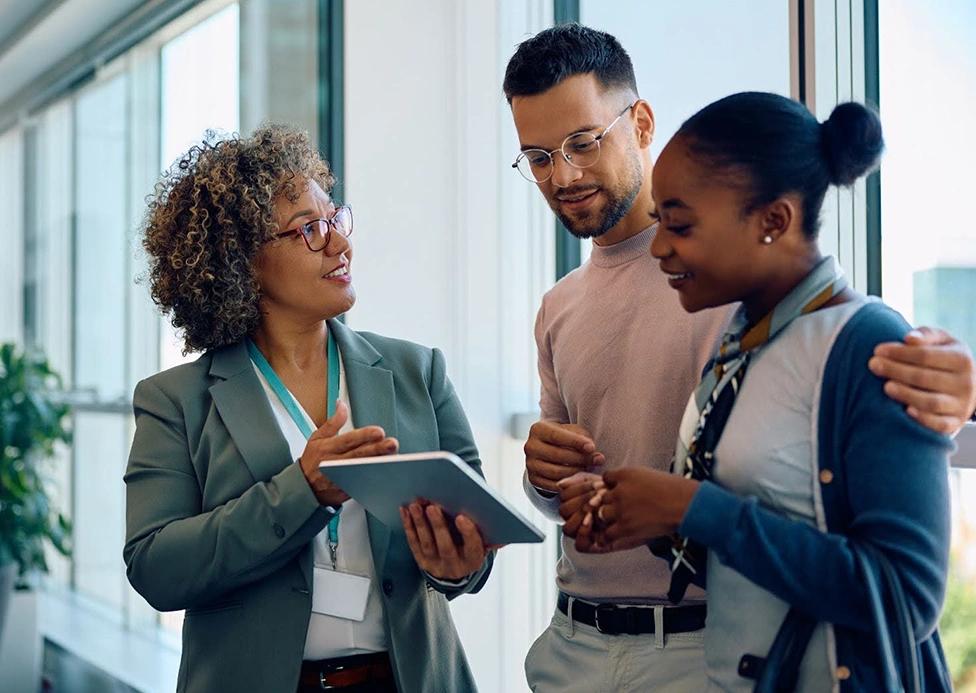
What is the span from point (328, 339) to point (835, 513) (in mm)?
1167

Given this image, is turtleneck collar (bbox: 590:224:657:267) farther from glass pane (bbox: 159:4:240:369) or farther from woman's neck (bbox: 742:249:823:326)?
glass pane (bbox: 159:4:240:369)

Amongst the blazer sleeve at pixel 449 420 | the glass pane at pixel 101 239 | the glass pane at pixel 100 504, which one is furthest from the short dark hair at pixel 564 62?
the glass pane at pixel 101 239

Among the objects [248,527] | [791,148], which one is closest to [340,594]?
[248,527]

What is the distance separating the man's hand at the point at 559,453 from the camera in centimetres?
163

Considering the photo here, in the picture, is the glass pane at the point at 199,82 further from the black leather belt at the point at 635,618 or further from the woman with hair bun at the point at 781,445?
the woman with hair bun at the point at 781,445

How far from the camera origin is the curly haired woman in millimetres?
1852

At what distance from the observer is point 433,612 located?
2.00 m

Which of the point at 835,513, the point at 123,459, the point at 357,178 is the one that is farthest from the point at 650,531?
the point at 123,459

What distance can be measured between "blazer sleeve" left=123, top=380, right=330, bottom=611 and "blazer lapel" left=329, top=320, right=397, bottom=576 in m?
0.14

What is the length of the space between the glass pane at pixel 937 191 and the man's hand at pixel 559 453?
0.88 metres

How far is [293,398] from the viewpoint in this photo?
6.82ft

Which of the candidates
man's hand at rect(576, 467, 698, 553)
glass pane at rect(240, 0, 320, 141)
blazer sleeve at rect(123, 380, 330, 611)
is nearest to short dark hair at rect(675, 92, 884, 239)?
man's hand at rect(576, 467, 698, 553)

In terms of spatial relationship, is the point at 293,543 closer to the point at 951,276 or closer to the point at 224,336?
the point at 224,336

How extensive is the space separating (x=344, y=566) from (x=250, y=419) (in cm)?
30
